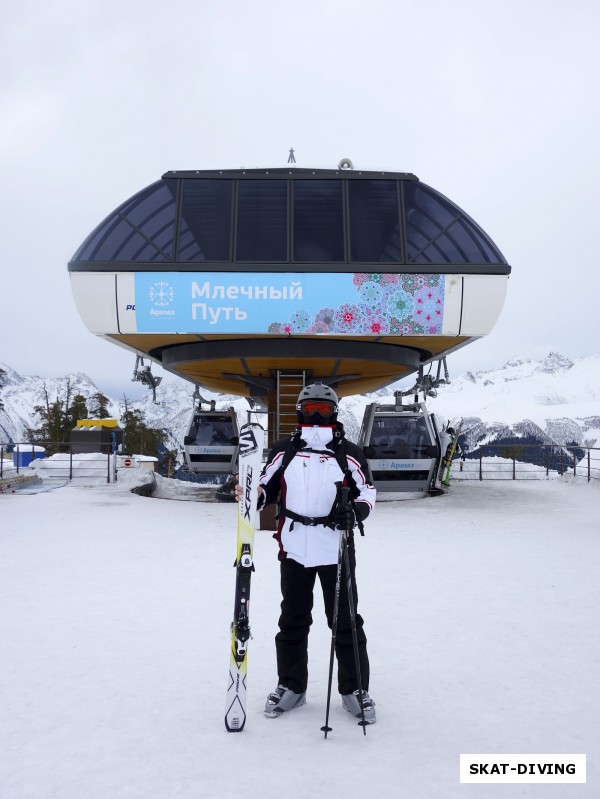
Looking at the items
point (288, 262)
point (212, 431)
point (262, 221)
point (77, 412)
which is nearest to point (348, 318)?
point (288, 262)

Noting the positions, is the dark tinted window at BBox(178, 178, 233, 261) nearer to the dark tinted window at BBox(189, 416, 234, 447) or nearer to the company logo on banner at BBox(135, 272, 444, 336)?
the company logo on banner at BBox(135, 272, 444, 336)

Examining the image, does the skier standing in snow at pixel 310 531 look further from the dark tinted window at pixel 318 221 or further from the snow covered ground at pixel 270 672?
the dark tinted window at pixel 318 221

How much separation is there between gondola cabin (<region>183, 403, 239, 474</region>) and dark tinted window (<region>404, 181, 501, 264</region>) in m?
8.27

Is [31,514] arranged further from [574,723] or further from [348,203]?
[574,723]

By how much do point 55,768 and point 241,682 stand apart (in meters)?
1.08

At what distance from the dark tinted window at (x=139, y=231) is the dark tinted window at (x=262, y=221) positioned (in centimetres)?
148

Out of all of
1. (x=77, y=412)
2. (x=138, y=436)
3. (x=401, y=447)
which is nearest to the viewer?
(x=401, y=447)

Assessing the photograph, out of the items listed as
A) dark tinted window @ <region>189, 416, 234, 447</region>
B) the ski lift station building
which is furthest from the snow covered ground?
dark tinted window @ <region>189, 416, 234, 447</region>

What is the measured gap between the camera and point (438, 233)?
47.1ft

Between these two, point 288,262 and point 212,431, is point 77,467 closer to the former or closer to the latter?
point 212,431

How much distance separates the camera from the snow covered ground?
11.3ft

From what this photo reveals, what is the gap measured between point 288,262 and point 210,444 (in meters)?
7.83

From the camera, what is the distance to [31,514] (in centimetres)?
1370

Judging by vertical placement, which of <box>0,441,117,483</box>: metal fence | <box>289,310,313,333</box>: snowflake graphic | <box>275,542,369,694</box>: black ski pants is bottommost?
<box>0,441,117,483</box>: metal fence
